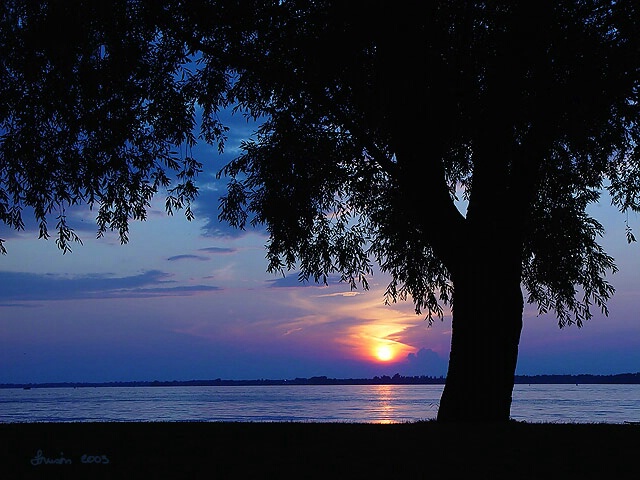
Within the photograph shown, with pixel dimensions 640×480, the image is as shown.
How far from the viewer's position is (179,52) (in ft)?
48.3

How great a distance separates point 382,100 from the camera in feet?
45.9

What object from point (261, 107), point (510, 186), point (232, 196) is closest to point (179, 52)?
point (261, 107)

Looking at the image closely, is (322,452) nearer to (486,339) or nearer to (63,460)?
(63,460)

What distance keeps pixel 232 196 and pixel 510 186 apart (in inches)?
262

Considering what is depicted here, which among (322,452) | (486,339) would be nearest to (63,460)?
(322,452)

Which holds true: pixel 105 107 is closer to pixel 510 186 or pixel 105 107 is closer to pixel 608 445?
pixel 510 186

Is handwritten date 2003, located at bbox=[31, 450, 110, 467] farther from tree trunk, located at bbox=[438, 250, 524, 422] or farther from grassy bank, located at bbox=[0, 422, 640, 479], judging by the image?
tree trunk, located at bbox=[438, 250, 524, 422]

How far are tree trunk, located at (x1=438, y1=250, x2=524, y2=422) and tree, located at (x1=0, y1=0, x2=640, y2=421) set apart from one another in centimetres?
3

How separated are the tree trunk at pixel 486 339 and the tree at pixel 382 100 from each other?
0.09 feet

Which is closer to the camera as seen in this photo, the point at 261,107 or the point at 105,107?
the point at 105,107

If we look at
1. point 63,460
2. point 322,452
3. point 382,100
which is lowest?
point 63,460

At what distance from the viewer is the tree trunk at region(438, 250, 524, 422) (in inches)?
543

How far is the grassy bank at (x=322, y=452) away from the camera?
29.0 ft

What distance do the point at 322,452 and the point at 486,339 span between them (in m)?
5.03
